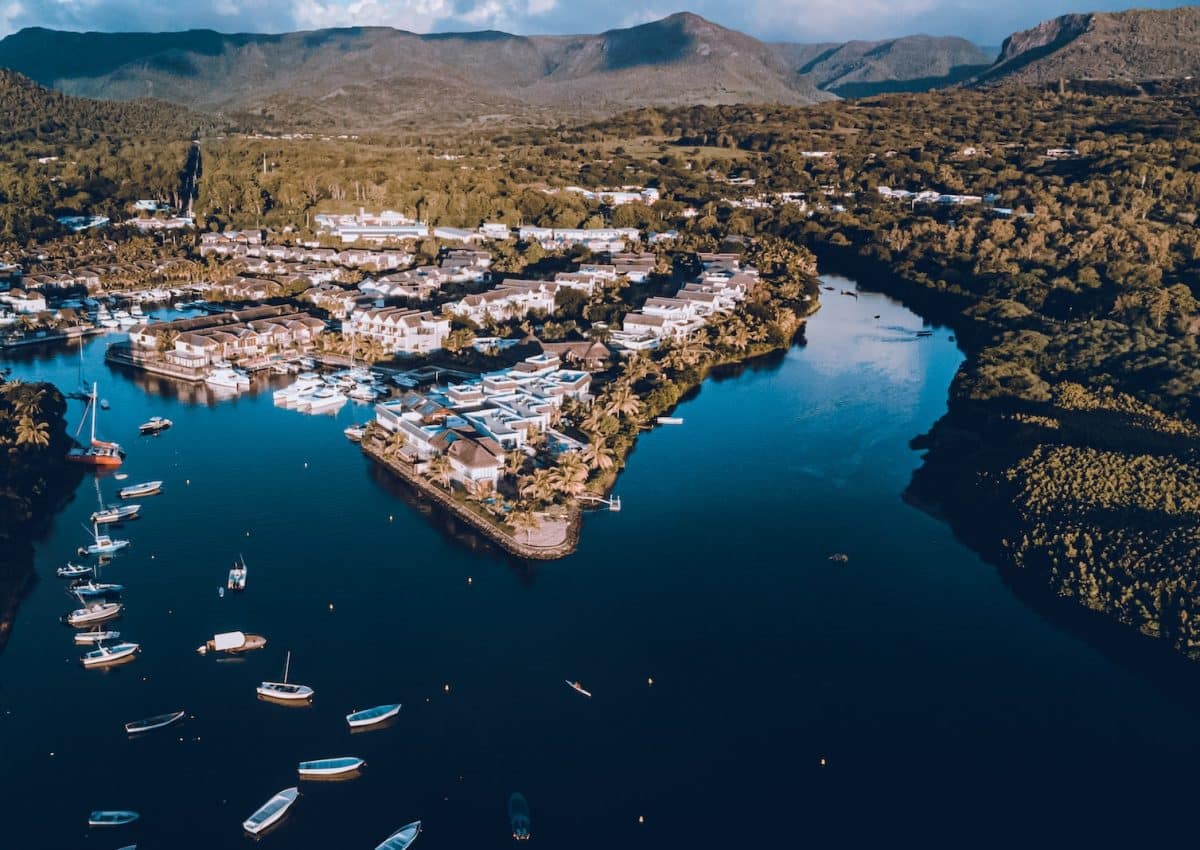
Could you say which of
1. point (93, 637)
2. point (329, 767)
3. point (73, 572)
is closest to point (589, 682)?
point (329, 767)

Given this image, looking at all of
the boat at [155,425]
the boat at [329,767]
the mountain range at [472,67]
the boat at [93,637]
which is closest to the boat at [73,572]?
the boat at [93,637]

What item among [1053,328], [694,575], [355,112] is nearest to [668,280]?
[1053,328]

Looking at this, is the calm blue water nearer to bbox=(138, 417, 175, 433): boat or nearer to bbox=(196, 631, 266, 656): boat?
bbox=(196, 631, 266, 656): boat

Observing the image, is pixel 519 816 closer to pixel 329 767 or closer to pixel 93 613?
pixel 329 767

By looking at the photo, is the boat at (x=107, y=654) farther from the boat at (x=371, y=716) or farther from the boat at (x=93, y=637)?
the boat at (x=371, y=716)

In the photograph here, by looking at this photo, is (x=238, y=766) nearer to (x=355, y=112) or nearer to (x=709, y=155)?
(x=709, y=155)
